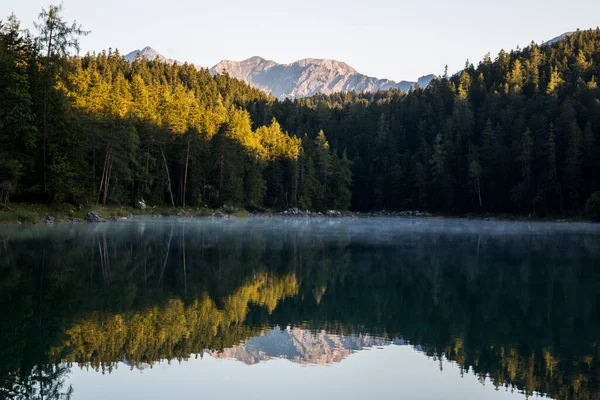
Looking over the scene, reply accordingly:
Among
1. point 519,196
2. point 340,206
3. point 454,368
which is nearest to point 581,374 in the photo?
point 454,368

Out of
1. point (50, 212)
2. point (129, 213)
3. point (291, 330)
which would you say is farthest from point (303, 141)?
point (291, 330)

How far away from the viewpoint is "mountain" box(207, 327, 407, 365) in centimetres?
947

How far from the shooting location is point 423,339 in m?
10.9

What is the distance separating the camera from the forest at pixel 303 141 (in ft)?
151

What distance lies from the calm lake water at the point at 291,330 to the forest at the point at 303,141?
92.6ft

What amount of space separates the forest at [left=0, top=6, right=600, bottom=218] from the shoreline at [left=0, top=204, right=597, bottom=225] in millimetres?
1393

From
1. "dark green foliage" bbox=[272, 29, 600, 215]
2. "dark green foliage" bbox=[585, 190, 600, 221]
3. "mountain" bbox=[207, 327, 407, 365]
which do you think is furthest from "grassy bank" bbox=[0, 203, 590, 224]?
"mountain" bbox=[207, 327, 407, 365]

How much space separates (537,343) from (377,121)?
5322 inches

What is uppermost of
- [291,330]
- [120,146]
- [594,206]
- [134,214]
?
[120,146]

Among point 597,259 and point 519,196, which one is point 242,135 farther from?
point 597,259

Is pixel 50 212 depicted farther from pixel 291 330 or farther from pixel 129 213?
pixel 291 330

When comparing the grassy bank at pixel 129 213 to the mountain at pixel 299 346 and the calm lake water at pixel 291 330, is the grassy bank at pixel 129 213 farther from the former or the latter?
the mountain at pixel 299 346

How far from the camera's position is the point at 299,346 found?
10172 millimetres

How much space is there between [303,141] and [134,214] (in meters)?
59.0
